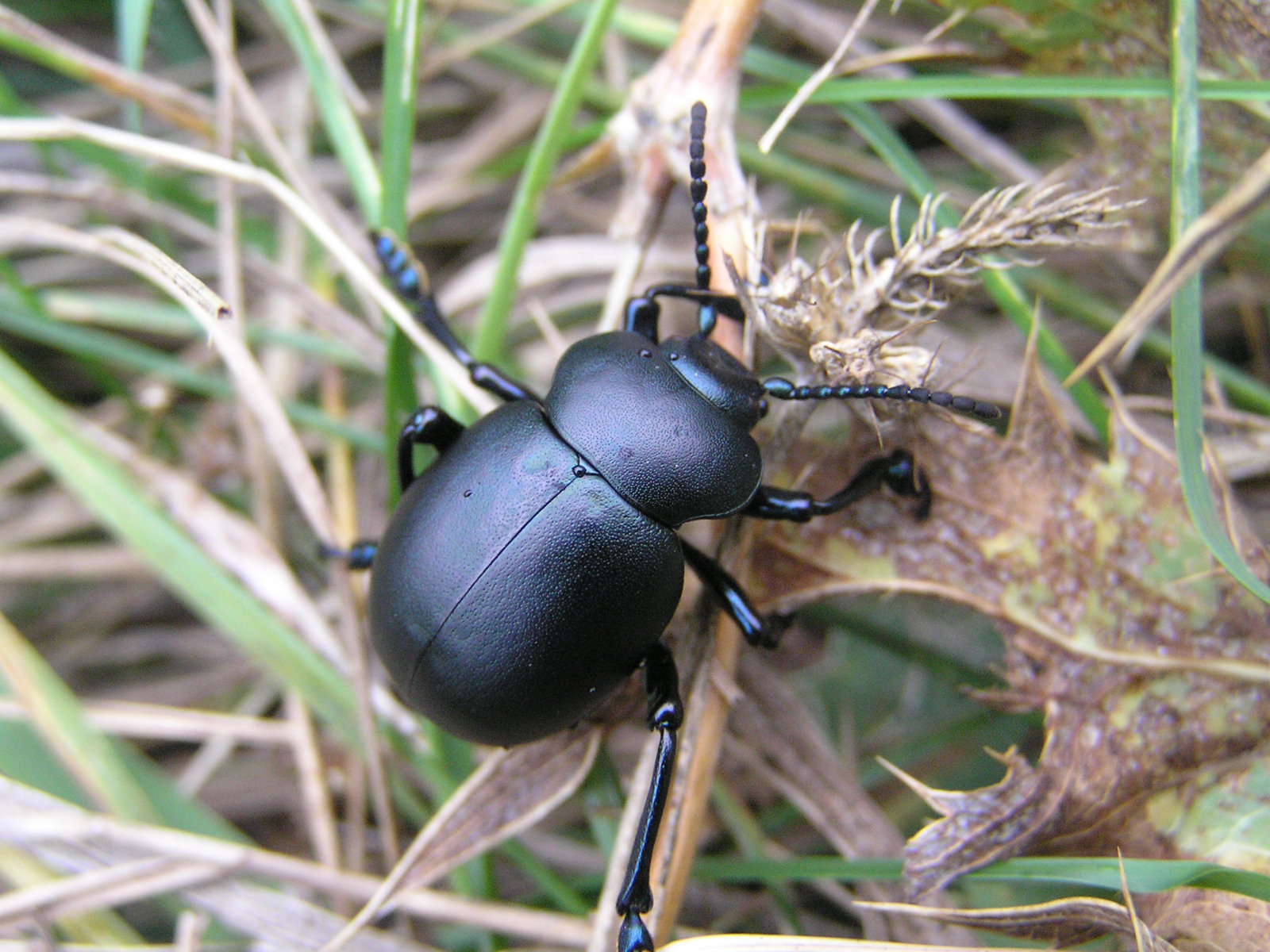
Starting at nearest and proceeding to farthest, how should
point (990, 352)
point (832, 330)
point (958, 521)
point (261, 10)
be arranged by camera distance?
point (832, 330) < point (958, 521) < point (990, 352) < point (261, 10)

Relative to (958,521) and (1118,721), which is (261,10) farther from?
(1118,721)

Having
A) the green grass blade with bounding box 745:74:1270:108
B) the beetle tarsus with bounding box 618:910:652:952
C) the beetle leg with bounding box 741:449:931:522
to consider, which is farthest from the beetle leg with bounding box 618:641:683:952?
the green grass blade with bounding box 745:74:1270:108

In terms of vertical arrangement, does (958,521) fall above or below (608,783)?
above

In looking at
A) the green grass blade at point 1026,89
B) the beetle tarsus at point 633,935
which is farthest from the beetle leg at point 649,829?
the green grass blade at point 1026,89

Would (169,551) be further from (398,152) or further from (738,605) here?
(738,605)

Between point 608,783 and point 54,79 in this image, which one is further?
point 54,79

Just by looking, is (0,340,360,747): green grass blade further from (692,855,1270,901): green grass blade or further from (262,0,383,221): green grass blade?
(692,855,1270,901): green grass blade

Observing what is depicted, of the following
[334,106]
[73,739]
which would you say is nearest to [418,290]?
[334,106]

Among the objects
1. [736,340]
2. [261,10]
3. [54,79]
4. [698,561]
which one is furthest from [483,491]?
[54,79]
